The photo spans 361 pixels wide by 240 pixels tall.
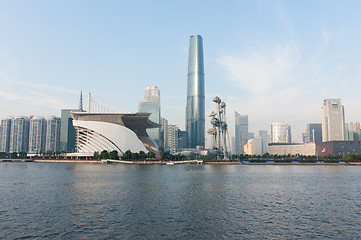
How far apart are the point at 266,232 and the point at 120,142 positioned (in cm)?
13615

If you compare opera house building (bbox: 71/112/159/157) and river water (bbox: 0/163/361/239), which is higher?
opera house building (bbox: 71/112/159/157)

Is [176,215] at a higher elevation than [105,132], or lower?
lower

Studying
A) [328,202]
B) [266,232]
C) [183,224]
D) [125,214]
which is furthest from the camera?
[328,202]

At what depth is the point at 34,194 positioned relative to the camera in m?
37.2

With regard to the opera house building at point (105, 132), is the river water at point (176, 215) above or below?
below

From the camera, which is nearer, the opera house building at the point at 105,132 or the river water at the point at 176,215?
the river water at the point at 176,215

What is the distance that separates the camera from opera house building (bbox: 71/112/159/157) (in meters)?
149

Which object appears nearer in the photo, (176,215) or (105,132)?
(176,215)

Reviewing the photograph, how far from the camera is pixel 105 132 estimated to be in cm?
15012

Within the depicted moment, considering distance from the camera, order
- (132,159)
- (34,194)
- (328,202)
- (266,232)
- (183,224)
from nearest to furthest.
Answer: (266,232) → (183,224) → (328,202) → (34,194) → (132,159)

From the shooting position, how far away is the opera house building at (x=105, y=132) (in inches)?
5881

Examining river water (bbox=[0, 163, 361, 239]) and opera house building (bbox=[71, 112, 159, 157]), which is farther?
opera house building (bbox=[71, 112, 159, 157])

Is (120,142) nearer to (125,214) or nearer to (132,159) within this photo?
(132,159)

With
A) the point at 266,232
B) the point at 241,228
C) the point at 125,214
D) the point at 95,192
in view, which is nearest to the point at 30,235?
the point at 125,214
